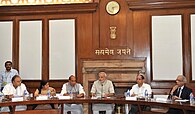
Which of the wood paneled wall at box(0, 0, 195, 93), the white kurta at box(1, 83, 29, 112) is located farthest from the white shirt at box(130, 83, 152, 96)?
the white kurta at box(1, 83, 29, 112)

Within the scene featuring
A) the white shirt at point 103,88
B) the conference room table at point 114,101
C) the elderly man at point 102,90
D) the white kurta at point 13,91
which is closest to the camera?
the conference room table at point 114,101

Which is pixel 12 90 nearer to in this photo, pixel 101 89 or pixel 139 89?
pixel 101 89

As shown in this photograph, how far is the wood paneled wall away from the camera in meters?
7.29

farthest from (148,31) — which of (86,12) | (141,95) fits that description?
(141,95)

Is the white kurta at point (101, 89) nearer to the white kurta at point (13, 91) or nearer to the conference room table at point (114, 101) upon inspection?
the conference room table at point (114, 101)

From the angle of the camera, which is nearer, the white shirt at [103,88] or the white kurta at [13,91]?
the white kurta at [13,91]

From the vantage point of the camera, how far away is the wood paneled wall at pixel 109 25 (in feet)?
23.9

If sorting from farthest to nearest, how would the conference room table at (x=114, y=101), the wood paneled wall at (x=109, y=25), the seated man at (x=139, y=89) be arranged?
1. the wood paneled wall at (x=109, y=25)
2. the seated man at (x=139, y=89)
3. the conference room table at (x=114, y=101)

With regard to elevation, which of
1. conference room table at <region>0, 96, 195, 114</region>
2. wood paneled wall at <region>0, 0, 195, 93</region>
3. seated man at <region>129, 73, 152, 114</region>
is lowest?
conference room table at <region>0, 96, 195, 114</region>

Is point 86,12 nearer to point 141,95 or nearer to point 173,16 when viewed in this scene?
point 173,16

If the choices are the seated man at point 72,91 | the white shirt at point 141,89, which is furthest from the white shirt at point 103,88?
the white shirt at point 141,89

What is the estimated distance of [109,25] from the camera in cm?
753

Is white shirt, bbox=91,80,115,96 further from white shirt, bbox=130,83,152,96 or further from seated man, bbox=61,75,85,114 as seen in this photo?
white shirt, bbox=130,83,152,96

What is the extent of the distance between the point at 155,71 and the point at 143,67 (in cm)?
30
